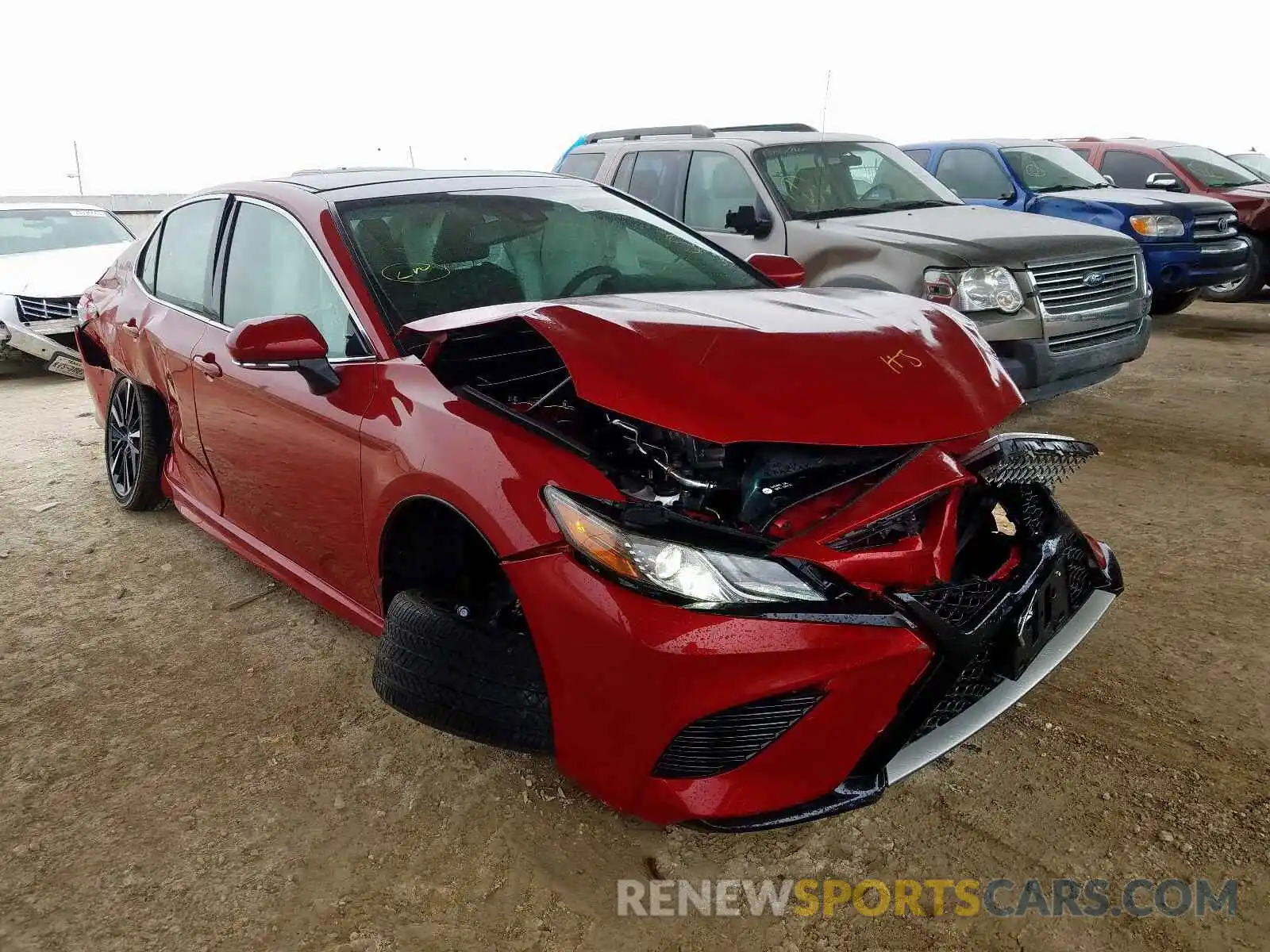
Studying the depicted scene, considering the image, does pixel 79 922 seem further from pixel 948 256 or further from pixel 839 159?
pixel 839 159

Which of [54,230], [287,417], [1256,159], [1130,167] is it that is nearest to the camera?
[287,417]

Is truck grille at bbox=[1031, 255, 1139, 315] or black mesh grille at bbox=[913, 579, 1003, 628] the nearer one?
black mesh grille at bbox=[913, 579, 1003, 628]

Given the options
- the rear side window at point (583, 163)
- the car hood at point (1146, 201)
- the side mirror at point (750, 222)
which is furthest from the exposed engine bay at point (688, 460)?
the car hood at point (1146, 201)

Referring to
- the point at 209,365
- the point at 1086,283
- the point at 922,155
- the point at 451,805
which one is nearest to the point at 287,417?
the point at 209,365

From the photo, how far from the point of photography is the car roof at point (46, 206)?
29.9ft

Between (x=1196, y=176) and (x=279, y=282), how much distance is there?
407 inches

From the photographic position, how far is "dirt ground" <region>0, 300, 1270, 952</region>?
1.99 metres

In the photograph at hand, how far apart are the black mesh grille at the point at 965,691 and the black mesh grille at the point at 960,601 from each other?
0.08 metres

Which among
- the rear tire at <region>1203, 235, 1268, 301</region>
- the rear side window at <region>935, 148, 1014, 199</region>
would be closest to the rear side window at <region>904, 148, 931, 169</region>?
the rear side window at <region>935, 148, 1014, 199</region>

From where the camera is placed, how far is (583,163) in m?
7.40

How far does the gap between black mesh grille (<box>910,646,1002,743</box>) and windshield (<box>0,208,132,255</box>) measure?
30.5 feet

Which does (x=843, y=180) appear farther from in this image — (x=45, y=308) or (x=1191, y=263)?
(x=45, y=308)

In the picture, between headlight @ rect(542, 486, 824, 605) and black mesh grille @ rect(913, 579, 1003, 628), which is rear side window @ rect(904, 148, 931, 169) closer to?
black mesh grille @ rect(913, 579, 1003, 628)

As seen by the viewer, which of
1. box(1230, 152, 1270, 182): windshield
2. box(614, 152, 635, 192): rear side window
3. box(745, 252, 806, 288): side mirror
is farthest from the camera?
box(1230, 152, 1270, 182): windshield
